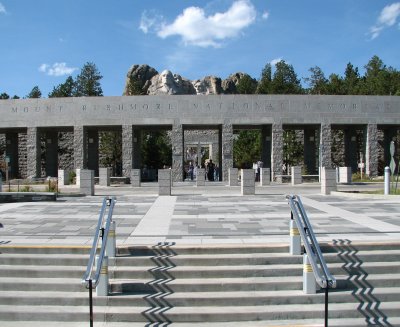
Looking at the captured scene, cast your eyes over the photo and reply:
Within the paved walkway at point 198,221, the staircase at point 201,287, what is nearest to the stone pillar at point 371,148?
the paved walkway at point 198,221

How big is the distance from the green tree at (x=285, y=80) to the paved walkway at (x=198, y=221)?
59.2m

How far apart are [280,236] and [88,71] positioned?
73.9 m

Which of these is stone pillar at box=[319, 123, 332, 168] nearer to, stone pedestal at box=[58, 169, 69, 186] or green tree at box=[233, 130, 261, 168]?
green tree at box=[233, 130, 261, 168]

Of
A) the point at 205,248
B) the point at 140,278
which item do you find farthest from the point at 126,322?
the point at 205,248

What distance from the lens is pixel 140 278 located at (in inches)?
292

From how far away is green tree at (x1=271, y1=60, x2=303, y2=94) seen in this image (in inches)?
2936

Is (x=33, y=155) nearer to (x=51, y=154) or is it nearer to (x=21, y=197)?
(x=51, y=154)

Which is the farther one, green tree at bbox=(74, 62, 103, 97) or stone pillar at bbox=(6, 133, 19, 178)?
green tree at bbox=(74, 62, 103, 97)

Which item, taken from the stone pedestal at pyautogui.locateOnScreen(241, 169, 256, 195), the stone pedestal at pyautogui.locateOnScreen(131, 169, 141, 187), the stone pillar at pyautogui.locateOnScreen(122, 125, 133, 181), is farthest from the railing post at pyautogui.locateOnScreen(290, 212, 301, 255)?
the stone pillar at pyautogui.locateOnScreen(122, 125, 133, 181)

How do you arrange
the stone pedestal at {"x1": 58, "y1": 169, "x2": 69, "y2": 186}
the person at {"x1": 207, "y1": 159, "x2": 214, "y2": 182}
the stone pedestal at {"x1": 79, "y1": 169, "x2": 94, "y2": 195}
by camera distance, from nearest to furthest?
the stone pedestal at {"x1": 79, "y1": 169, "x2": 94, "y2": 195}
the stone pedestal at {"x1": 58, "y1": 169, "x2": 69, "y2": 186}
the person at {"x1": 207, "y1": 159, "x2": 214, "y2": 182}

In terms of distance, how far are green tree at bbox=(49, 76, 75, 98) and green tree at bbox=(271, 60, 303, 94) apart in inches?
1324

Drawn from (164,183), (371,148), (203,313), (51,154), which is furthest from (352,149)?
(203,313)

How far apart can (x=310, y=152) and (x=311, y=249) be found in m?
31.0

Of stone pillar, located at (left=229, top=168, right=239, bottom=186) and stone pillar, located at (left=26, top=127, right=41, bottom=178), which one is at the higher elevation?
stone pillar, located at (left=26, top=127, right=41, bottom=178)
